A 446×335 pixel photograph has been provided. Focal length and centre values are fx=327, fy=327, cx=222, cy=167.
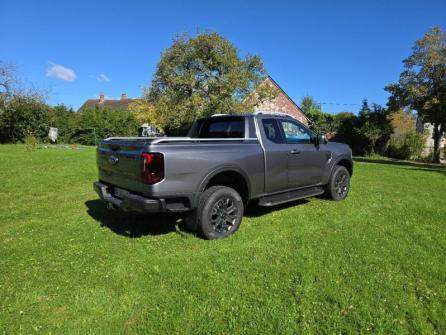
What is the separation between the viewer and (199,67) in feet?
74.5

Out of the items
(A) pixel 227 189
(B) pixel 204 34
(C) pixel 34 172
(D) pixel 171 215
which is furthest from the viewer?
(B) pixel 204 34

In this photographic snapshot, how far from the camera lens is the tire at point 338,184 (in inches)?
267

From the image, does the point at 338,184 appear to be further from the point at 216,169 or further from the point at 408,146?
the point at 408,146

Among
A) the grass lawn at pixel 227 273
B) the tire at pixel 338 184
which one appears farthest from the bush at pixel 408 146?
the grass lawn at pixel 227 273

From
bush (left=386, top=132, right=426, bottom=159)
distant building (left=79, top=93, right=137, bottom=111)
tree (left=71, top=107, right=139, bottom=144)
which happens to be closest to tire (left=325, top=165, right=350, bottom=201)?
bush (left=386, top=132, right=426, bottom=159)

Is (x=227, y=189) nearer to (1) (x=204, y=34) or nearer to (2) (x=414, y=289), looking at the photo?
(2) (x=414, y=289)

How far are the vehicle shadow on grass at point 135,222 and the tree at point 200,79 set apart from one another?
16.6 meters

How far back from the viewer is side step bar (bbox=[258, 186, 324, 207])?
5277 millimetres

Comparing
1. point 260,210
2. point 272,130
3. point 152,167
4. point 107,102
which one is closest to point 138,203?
point 152,167

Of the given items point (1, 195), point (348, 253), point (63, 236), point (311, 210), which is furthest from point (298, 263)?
point (1, 195)

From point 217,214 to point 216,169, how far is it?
0.65 meters

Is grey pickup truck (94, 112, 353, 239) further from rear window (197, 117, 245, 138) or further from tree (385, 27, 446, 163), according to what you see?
tree (385, 27, 446, 163)

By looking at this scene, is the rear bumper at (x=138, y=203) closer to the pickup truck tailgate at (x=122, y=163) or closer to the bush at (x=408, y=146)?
the pickup truck tailgate at (x=122, y=163)

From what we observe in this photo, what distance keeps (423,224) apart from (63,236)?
5.70 meters
